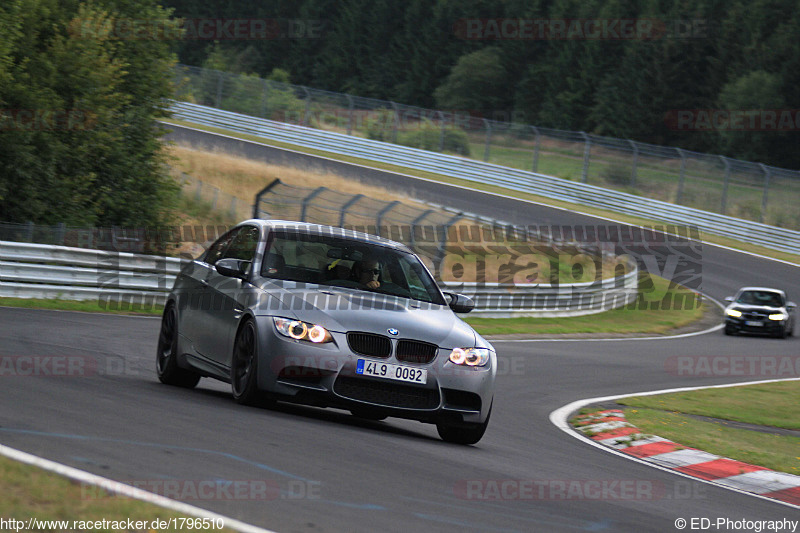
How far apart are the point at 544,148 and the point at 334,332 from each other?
38968 millimetres

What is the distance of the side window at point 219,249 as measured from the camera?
32.1 feet

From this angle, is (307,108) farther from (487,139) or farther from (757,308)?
(757,308)

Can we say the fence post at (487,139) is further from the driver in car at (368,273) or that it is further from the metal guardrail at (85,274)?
the driver in car at (368,273)

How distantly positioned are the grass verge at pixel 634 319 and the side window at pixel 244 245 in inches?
470

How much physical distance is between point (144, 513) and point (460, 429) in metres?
4.37

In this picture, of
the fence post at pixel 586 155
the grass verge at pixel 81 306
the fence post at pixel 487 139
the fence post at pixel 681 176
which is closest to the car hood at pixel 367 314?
the grass verge at pixel 81 306

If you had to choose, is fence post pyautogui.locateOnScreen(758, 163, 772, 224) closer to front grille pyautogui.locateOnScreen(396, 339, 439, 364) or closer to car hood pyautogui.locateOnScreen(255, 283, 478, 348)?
car hood pyautogui.locateOnScreen(255, 283, 478, 348)

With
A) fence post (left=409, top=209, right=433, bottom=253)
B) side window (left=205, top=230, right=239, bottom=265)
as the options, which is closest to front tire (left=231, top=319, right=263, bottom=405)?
side window (left=205, top=230, right=239, bottom=265)

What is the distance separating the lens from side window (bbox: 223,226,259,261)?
9.30 meters

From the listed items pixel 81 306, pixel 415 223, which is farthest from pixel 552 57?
pixel 81 306

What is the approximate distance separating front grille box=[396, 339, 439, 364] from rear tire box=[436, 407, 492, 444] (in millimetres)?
632

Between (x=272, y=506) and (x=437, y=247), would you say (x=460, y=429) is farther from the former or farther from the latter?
(x=437, y=247)

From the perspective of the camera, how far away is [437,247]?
2316cm

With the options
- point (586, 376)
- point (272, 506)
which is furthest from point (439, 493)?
point (586, 376)
